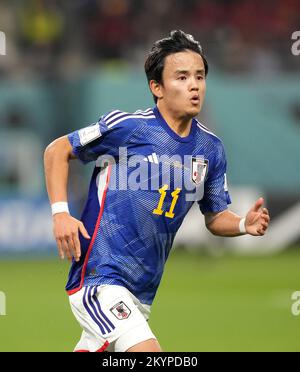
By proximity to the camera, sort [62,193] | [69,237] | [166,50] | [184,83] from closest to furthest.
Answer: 1. [69,237]
2. [62,193]
3. [184,83]
4. [166,50]

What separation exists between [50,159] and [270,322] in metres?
7.07

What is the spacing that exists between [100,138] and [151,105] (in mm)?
14540

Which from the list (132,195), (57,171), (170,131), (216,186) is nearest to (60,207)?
(57,171)

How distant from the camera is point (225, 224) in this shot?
7211 mm

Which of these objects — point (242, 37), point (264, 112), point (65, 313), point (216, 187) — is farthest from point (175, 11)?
point (216, 187)

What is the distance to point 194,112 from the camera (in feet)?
22.2

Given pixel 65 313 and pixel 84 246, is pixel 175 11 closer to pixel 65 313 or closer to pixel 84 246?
pixel 65 313

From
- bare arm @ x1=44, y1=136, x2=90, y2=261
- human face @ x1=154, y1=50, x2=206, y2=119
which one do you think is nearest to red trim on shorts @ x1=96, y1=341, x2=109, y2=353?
bare arm @ x1=44, y1=136, x2=90, y2=261

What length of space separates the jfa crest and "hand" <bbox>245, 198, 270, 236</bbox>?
16.3 inches

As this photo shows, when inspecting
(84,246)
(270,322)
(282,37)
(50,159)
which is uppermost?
(282,37)

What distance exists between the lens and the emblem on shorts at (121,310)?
6508 millimetres

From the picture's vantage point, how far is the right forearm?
6.69 metres

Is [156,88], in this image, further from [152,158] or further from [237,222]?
[237,222]

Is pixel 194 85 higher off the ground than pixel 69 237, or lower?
higher
